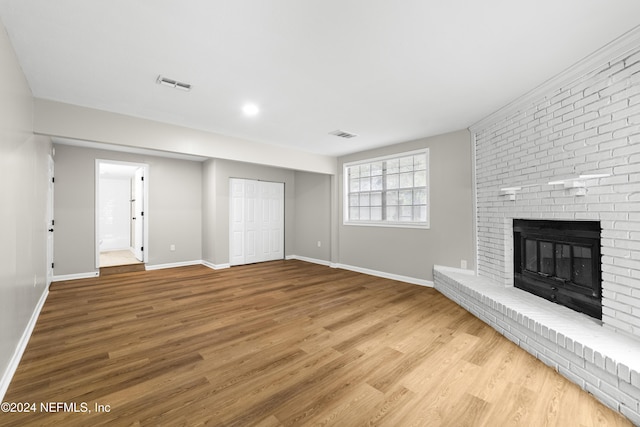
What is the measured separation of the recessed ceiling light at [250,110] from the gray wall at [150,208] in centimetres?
363

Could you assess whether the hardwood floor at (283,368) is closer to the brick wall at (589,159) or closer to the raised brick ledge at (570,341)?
the raised brick ledge at (570,341)

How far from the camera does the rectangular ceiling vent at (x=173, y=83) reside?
266 centimetres

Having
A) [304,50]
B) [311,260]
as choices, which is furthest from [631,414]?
[311,260]

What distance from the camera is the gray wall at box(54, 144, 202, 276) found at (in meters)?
5.05

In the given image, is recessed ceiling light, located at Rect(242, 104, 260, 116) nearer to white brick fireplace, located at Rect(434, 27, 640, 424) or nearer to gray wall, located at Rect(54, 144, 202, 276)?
white brick fireplace, located at Rect(434, 27, 640, 424)

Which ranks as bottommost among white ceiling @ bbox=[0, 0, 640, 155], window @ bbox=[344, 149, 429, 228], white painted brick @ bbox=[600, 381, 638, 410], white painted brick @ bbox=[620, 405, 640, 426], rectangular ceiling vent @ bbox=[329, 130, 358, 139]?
white painted brick @ bbox=[620, 405, 640, 426]

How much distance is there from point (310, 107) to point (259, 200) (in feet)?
12.8

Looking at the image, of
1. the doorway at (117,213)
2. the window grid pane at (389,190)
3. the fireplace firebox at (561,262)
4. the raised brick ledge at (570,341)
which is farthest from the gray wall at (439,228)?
the doorway at (117,213)

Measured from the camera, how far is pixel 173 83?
273 cm

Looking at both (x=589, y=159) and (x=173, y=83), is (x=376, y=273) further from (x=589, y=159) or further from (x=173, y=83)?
(x=173, y=83)

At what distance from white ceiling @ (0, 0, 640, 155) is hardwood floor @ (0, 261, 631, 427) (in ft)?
8.17

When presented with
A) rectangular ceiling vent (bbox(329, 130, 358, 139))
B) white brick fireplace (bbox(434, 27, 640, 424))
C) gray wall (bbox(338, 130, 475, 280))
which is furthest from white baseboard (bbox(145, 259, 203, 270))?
white brick fireplace (bbox(434, 27, 640, 424))

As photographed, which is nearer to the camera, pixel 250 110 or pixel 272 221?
pixel 250 110

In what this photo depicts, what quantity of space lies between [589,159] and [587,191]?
0.28m
